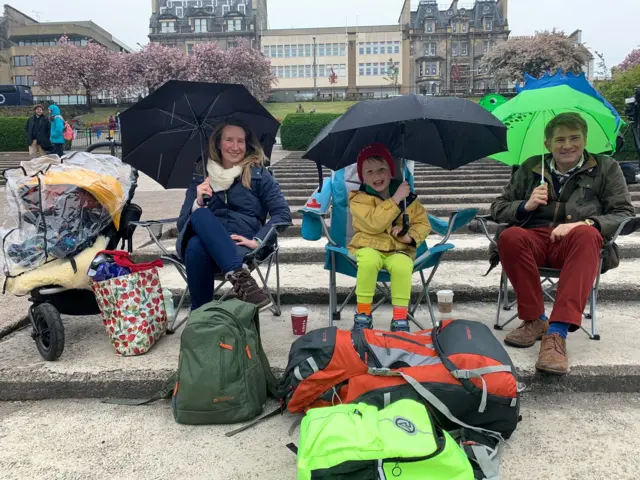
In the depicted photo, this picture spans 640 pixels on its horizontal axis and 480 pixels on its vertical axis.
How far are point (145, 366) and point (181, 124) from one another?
5.17 ft

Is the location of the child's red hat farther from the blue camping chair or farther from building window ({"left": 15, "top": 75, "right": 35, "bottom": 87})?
building window ({"left": 15, "top": 75, "right": 35, "bottom": 87})

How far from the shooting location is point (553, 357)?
2.51m

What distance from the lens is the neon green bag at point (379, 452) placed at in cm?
163

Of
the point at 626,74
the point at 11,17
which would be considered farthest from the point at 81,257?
the point at 11,17

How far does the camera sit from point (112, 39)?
70375 millimetres

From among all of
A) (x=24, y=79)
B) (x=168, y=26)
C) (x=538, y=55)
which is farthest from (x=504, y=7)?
(x=24, y=79)

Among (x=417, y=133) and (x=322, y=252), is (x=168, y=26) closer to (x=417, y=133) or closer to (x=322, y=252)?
(x=322, y=252)

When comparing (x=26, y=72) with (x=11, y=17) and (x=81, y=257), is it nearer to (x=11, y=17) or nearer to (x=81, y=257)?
(x=11, y=17)

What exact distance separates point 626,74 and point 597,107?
12567mm

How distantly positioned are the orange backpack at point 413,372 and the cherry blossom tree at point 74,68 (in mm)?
48623

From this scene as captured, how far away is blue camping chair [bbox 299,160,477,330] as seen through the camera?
298 cm

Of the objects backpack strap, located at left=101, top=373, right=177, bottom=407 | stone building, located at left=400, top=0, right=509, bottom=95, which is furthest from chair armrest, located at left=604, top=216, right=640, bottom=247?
stone building, located at left=400, top=0, right=509, bottom=95

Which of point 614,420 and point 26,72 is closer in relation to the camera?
point 614,420

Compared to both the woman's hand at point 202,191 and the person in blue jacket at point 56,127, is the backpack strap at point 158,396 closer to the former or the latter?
the woman's hand at point 202,191
